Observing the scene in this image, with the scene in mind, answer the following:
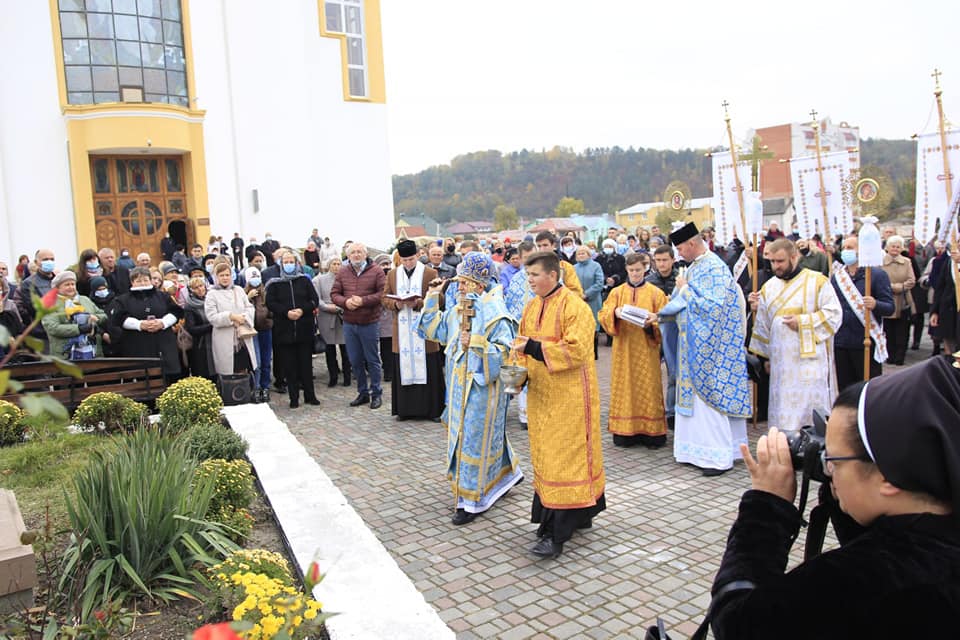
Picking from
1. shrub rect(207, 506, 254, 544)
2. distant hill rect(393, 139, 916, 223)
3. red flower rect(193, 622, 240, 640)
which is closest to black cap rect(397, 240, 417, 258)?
shrub rect(207, 506, 254, 544)

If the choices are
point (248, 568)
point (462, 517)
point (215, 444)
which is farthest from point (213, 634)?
point (215, 444)

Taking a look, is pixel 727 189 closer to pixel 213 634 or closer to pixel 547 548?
pixel 547 548

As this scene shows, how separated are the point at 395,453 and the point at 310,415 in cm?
215

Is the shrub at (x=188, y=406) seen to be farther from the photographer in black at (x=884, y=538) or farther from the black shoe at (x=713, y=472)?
the photographer in black at (x=884, y=538)

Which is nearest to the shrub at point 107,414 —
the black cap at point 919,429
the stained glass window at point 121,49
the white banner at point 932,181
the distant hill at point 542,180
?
the black cap at point 919,429

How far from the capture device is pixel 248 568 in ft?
11.2

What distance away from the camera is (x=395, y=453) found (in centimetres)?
754

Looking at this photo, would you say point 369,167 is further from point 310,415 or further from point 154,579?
point 154,579

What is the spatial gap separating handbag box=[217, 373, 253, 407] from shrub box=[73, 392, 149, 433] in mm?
2048

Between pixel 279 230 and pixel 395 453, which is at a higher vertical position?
pixel 279 230

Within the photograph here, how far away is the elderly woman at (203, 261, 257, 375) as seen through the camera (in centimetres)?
933

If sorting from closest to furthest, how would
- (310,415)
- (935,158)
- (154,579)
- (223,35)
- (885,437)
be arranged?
(885,437), (154,579), (935,158), (310,415), (223,35)

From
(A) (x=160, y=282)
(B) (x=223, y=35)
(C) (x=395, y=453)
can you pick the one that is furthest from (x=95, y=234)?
(C) (x=395, y=453)

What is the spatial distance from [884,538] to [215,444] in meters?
4.89
